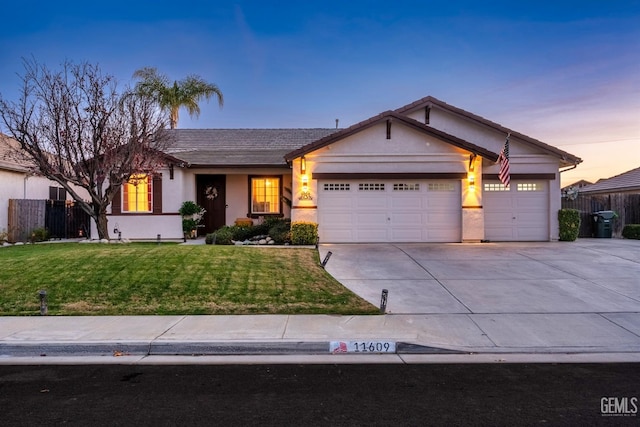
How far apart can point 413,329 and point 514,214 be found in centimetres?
1299

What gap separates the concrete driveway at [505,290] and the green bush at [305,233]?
123cm

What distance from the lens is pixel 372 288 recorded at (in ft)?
32.6

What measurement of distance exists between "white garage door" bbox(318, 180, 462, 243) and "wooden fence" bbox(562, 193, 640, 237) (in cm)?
773

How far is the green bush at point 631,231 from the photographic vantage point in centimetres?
1903

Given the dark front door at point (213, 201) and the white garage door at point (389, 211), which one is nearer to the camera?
the white garage door at point (389, 211)

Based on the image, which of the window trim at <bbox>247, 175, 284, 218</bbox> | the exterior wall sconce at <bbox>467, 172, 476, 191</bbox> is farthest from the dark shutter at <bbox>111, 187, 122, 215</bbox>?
the exterior wall sconce at <bbox>467, 172, 476, 191</bbox>

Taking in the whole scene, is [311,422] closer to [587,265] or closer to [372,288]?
[372,288]

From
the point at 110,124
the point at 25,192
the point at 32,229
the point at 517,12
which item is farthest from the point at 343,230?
the point at 25,192

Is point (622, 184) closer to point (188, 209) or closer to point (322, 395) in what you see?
point (188, 209)

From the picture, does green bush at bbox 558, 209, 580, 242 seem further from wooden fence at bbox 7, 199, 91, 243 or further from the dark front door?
wooden fence at bbox 7, 199, 91, 243

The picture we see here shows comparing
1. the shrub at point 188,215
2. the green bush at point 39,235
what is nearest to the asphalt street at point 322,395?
the shrub at point 188,215

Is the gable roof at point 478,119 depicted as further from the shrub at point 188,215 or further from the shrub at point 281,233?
the shrub at point 188,215

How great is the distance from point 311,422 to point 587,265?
11.2m

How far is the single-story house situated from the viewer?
16.8 metres
